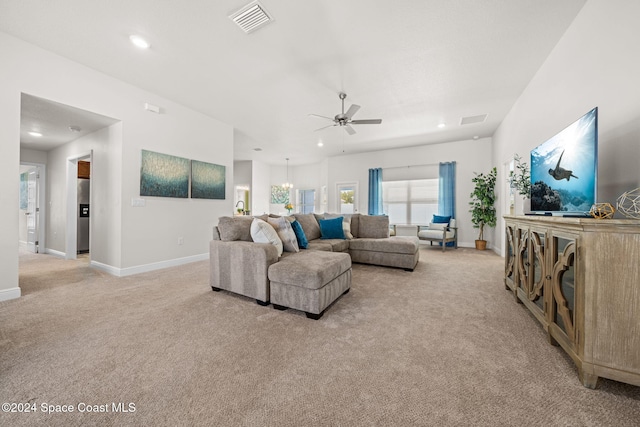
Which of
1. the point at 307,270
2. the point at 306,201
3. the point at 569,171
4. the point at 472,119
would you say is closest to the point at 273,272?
the point at 307,270

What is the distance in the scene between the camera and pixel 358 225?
4.61 meters

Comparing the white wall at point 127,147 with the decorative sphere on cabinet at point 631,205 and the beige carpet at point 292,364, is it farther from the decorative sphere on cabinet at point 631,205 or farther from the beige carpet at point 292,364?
the decorative sphere on cabinet at point 631,205

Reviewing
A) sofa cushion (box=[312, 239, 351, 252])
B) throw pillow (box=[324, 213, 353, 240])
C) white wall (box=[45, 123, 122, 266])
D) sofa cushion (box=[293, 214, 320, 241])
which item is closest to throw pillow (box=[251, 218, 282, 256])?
sofa cushion (box=[312, 239, 351, 252])

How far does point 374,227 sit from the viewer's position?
176 inches

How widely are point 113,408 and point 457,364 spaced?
5.98ft

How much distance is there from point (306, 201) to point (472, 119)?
6303 millimetres

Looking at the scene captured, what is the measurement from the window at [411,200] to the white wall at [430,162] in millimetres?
533

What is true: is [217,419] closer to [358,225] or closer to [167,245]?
[167,245]

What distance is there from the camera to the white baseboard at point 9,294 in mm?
2404

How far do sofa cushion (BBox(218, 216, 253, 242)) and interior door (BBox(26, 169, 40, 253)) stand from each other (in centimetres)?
551

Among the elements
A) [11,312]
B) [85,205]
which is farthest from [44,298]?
[85,205]

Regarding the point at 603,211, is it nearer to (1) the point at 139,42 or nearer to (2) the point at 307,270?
(2) the point at 307,270

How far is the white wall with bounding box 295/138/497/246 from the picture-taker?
5.93m

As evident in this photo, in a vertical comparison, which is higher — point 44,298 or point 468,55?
point 468,55
